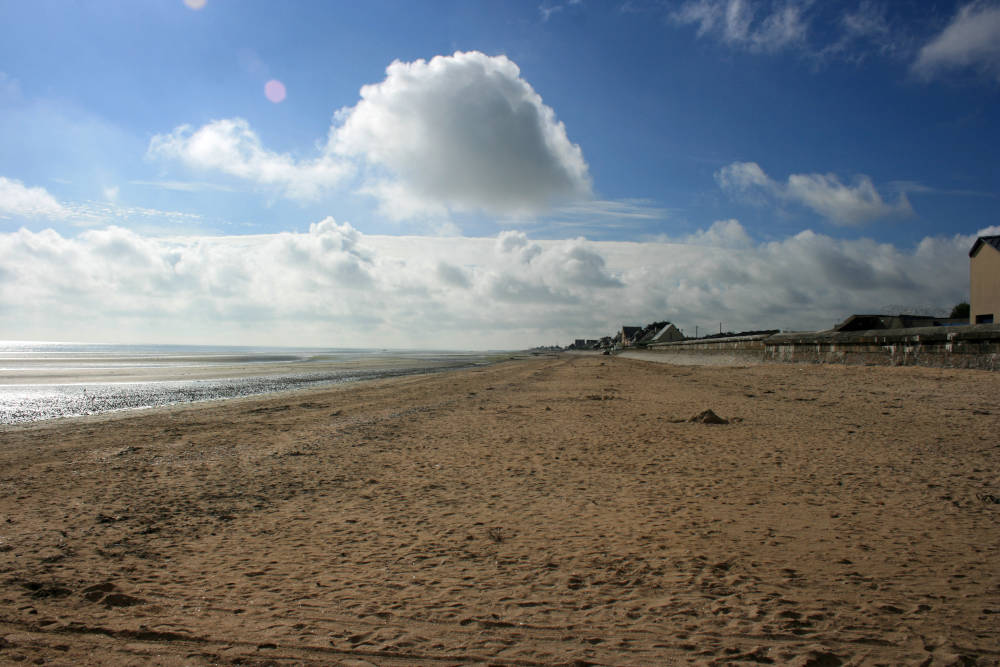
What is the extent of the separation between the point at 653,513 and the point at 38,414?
14813mm

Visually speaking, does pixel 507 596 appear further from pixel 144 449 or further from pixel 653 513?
pixel 144 449

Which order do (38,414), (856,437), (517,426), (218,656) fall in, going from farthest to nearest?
(38,414) < (517,426) < (856,437) < (218,656)

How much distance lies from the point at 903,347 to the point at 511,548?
52.6 feet

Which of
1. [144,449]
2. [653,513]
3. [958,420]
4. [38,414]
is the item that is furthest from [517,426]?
[38,414]

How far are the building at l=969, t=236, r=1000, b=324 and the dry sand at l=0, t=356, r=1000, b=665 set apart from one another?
14.1m

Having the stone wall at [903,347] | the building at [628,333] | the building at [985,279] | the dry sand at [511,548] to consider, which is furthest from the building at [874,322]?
the building at [628,333]

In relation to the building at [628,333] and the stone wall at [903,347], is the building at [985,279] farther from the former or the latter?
the building at [628,333]

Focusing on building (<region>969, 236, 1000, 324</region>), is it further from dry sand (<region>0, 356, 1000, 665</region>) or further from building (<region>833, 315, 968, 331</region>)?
dry sand (<region>0, 356, 1000, 665</region>)

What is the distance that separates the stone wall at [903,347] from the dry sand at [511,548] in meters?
4.99

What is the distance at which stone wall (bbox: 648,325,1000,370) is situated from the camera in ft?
38.9

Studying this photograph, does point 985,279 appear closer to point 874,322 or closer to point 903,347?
point 874,322

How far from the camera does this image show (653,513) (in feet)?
15.4

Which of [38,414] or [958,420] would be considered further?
[38,414]

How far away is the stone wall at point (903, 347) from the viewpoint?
1186cm
